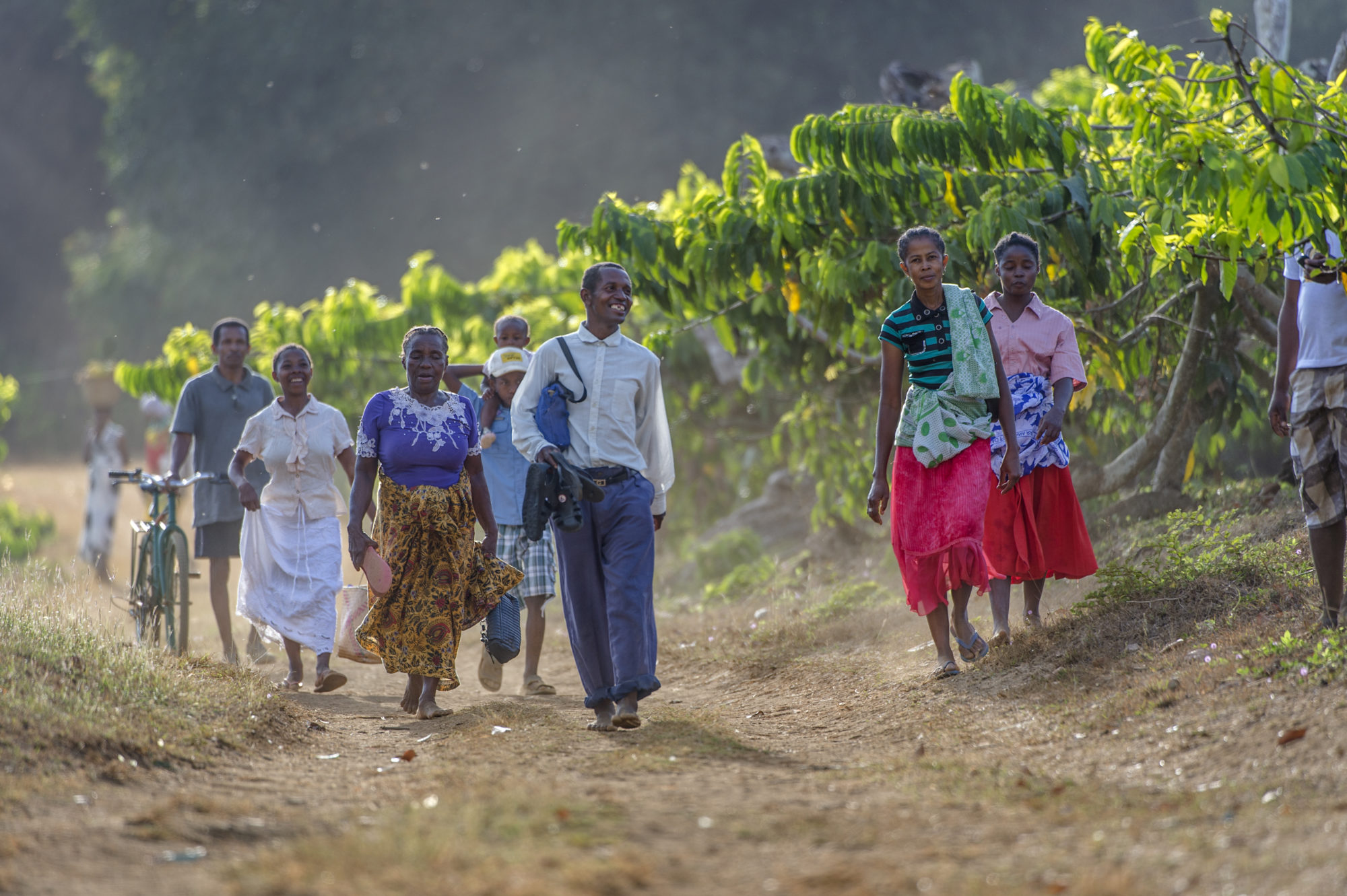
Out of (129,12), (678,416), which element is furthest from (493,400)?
(129,12)

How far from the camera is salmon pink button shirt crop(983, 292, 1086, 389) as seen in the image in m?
6.27

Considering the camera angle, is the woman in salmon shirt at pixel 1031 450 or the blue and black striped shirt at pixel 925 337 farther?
the woman in salmon shirt at pixel 1031 450

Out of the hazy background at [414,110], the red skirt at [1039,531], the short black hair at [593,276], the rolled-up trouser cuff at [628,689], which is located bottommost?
the rolled-up trouser cuff at [628,689]

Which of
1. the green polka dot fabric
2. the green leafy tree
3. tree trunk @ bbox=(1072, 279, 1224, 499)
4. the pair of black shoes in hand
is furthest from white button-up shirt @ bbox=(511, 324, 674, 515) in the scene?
tree trunk @ bbox=(1072, 279, 1224, 499)

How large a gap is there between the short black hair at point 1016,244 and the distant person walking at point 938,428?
0.47m

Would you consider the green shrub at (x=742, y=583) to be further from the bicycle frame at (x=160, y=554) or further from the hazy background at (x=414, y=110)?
the hazy background at (x=414, y=110)

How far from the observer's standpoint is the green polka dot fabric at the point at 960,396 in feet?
19.0

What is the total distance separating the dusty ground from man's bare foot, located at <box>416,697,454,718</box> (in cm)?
11

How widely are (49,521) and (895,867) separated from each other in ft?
58.4

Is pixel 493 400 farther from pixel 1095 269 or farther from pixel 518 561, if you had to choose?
pixel 1095 269

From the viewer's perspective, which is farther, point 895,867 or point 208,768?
point 208,768

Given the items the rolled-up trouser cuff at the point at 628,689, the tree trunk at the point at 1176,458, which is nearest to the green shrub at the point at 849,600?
the tree trunk at the point at 1176,458

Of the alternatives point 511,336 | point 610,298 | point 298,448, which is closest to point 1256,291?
point 610,298

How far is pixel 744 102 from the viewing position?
33281mm
